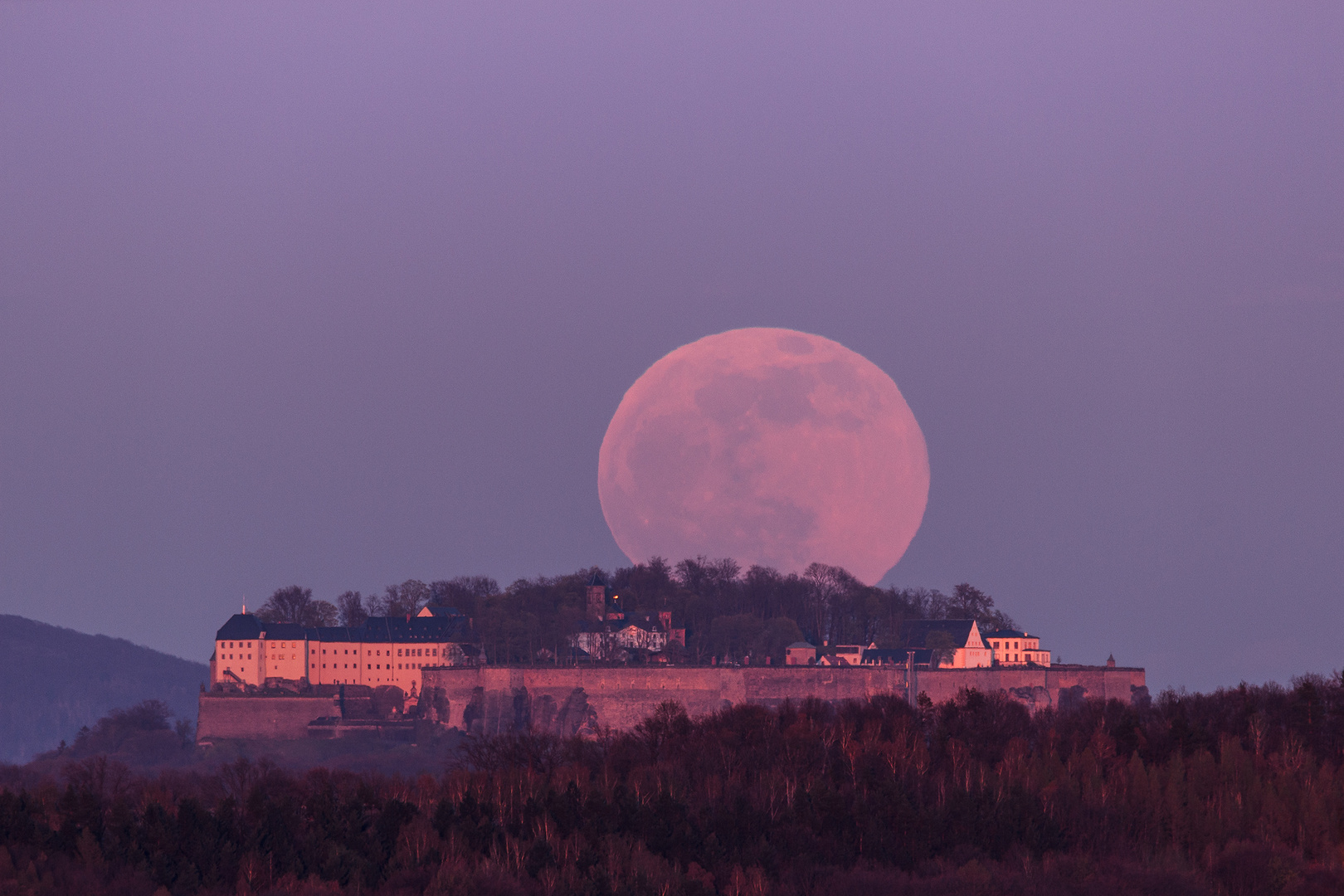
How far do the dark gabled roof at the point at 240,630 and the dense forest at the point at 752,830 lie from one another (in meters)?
72.6

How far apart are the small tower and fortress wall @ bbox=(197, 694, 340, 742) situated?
23064mm

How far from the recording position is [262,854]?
207ft

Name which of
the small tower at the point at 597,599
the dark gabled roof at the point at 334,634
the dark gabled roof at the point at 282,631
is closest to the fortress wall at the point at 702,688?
the small tower at the point at 597,599

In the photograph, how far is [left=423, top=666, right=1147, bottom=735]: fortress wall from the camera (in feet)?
458

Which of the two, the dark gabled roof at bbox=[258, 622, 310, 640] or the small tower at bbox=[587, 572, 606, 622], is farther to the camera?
the small tower at bbox=[587, 572, 606, 622]

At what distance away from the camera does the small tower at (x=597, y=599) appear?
159 meters

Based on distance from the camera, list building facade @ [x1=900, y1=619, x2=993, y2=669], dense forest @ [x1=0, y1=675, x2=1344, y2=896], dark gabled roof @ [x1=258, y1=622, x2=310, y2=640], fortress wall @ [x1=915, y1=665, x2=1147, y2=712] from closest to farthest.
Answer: dense forest @ [x1=0, y1=675, x2=1344, y2=896]
fortress wall @ [x1=915, y1=665, x2=1147, y2=712]
building facade @ [x1=900, y1=619, x2=993, y2=669]
dark gabled roof @ [x1=258, y1=622, x2=310, y2=640]

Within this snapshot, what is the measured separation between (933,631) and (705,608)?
2085 centimetres

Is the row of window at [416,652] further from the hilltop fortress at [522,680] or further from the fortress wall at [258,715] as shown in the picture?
the fortress wall at [258,715]

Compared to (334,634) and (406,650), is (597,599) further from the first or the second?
(334,634)

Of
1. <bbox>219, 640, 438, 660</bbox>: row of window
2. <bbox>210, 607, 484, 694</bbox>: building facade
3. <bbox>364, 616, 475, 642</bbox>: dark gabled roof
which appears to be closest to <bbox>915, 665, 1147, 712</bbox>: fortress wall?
<bbox>210, 607, 484, 694</bbox>: building facade

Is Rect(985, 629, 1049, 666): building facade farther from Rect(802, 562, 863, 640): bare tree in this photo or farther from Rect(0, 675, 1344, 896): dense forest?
Rect(0, 675, 1344, 896): dense forest

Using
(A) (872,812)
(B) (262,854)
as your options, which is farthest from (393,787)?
(A) (872,812)

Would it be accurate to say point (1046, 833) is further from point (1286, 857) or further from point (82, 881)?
point (82, 881)
